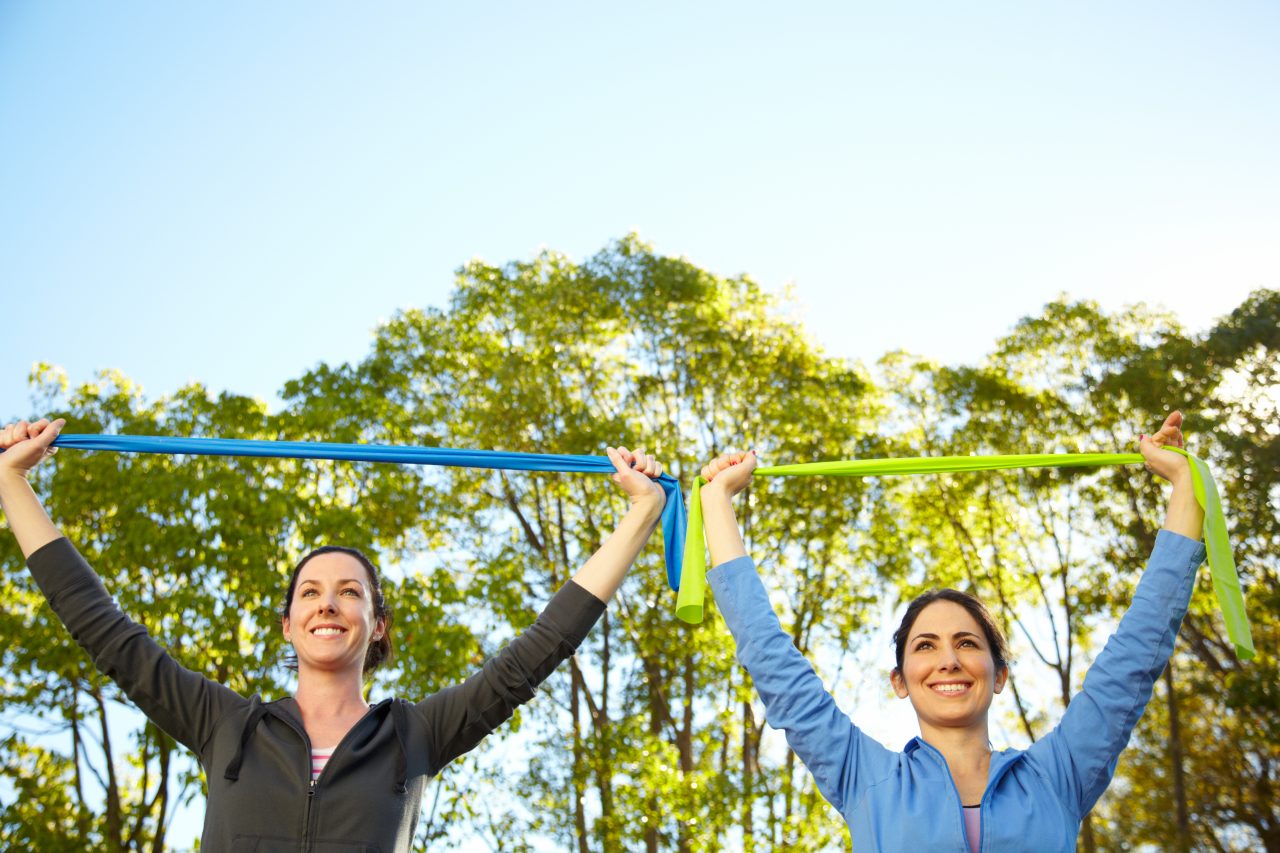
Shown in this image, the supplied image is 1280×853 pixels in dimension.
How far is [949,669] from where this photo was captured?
9.86 ft

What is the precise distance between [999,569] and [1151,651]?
16524mm

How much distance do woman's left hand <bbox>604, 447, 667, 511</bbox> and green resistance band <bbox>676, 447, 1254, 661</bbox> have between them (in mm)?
144

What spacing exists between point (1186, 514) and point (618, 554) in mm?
1639

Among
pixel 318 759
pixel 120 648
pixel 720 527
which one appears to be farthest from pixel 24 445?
pixel 720 527

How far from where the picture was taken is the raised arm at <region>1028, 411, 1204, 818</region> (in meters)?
2.92

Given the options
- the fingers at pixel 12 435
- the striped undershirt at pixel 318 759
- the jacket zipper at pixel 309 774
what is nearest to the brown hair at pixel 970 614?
the jacket zipper at pixel 309 774

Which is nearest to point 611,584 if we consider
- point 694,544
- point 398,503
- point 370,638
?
point 694,544

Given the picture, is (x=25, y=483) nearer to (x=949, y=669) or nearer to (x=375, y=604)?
(x=375, y=604)

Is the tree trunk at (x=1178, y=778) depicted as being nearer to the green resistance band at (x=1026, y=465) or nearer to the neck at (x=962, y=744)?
the green resistance band at (x=1026, y=465)

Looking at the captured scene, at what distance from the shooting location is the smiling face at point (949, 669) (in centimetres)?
299

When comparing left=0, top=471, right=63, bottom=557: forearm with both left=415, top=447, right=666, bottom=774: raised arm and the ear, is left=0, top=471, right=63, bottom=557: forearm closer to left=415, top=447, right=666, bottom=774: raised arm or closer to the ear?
left=415, top=447, right=666, bottom=774: raised arm

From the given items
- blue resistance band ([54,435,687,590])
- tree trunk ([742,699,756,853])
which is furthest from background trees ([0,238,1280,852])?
blue resistance band ([54,435,687,590])

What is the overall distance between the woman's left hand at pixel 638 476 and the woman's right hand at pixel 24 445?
1.74m

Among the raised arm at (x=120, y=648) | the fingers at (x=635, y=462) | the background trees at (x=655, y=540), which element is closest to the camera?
Answer: the raised arm at (x=120, y=648)
